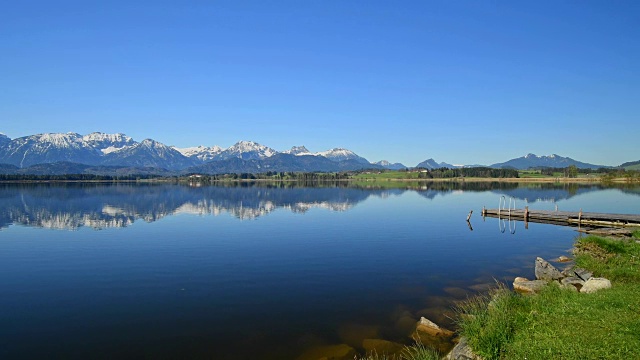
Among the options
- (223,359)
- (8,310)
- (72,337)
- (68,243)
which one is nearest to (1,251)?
(68,243)

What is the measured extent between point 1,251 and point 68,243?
18.4 feet

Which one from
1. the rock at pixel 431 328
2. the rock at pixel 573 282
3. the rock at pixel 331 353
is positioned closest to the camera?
the rock at pixel 331 353

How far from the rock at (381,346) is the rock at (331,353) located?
78cm

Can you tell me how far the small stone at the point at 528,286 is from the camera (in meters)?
24.0

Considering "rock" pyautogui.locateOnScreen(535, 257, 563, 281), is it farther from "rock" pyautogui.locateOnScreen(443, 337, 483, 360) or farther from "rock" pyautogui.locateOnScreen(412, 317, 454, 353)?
"rock" pyautogui.locateOnScreen(443, 337, 483, 360)

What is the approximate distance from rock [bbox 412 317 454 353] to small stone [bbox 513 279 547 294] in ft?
28.3

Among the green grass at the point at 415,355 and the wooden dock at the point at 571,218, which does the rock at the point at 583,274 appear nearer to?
the green grass at the point at 415,355

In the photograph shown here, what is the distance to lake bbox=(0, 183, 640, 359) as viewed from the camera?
18.2 meters

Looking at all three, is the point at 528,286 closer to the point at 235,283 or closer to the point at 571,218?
the point at 235,283

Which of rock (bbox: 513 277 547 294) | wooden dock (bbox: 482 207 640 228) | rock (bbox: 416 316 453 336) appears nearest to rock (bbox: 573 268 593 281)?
rock (bbox: 513 277 547 294)

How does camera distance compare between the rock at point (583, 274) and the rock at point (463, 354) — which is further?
the rock at point (583, 274)

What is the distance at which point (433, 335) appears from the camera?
1850 centimetres

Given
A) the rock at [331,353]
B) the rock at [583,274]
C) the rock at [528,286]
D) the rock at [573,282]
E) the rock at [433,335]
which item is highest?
the rock at [583,274]

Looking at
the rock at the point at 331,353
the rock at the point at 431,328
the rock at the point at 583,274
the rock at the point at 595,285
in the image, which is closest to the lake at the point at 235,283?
the rock at the point at 331,353
